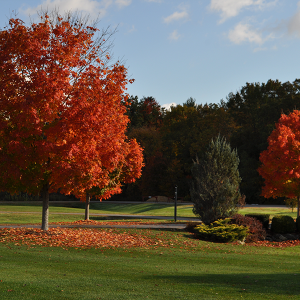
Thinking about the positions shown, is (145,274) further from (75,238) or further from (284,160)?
(284,160)

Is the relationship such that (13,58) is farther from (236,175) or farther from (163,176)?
(163,176)

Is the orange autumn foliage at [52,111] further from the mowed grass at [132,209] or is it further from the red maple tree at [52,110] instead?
the mowed grass at [132,209]

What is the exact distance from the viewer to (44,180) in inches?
598

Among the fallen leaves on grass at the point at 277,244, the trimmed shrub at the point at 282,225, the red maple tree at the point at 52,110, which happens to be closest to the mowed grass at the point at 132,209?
the trimmed shrub at the point at 282,225

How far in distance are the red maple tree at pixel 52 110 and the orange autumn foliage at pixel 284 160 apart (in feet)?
45.3

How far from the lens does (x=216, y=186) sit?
1922cm

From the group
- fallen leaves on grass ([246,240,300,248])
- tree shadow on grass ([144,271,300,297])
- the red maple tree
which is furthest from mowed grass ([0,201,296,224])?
tree shadow on grass ([144,271,300,297])

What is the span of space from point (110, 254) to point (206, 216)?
26.4 feet

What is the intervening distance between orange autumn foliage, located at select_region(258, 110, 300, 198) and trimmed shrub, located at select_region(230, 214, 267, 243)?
547cm

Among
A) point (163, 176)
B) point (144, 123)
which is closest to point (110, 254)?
point (163, 176)

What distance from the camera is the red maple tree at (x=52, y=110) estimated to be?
44.1 ft

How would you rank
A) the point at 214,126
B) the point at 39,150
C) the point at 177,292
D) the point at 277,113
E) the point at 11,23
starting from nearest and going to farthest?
the point at 177,292
the point at 39,150
the point at 11,23
the point at 277,113
the point at 214,126

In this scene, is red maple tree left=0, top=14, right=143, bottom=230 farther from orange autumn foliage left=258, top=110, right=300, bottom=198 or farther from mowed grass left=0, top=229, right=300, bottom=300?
orange autumn foliage left=258, top=110, right=300, bottom=198

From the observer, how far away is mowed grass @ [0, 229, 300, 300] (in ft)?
24.3
